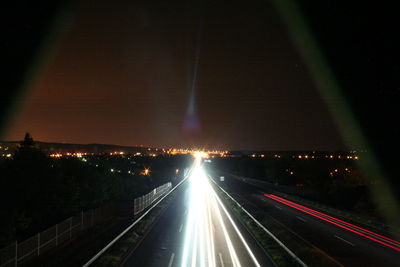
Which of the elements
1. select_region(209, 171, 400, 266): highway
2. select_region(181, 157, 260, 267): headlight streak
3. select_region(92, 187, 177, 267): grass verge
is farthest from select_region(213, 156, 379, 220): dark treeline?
select_region(92, 187, 177, 267): grass verge

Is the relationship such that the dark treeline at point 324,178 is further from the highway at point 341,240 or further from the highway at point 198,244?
the highway at point 198,244

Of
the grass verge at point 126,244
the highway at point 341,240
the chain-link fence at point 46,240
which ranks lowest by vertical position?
the highway at point 341,240

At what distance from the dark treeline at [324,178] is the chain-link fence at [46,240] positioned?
95.9 ft

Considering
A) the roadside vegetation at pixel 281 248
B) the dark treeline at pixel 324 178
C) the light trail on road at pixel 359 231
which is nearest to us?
the roadside vegetation at pixel 281 248

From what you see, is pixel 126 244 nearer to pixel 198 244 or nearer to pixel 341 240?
pixel 198 244

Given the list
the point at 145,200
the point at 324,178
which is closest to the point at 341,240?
the point at 145,200

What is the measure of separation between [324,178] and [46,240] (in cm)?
9067

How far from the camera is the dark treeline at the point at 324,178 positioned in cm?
5253

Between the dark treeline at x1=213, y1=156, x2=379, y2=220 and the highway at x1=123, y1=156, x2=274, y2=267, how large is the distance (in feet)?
64.5

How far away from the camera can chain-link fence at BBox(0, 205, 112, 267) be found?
16.8 meters

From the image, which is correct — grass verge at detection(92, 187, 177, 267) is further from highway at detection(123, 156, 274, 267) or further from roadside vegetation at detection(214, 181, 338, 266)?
roadside vegetation at detection(214, 181, 338, 266)

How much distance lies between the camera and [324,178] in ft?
333

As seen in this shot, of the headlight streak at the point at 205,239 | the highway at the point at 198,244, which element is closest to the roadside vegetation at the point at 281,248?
the highway at the point at 198,244

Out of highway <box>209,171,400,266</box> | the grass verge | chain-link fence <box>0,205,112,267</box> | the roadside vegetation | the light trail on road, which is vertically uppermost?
chain-link fence <box>0,205,112,267</box>
